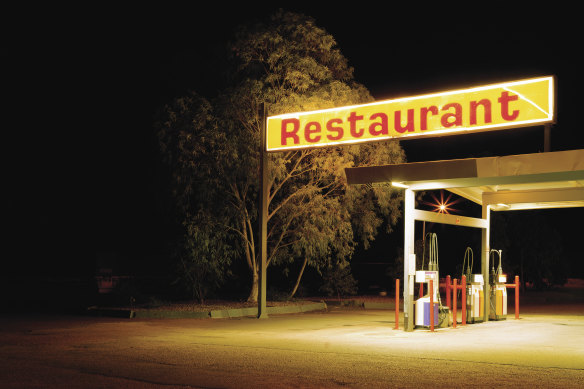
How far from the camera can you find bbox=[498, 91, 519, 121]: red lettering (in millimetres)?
16047

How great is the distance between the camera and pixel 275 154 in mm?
22438

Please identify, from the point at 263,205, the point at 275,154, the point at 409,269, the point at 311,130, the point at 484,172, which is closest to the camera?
the point at 484,172

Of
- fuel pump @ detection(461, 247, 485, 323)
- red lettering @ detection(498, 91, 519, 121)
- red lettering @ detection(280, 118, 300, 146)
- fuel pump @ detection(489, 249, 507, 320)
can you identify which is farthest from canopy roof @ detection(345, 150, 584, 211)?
red lettering @ detection(280, 118, 300, 146)

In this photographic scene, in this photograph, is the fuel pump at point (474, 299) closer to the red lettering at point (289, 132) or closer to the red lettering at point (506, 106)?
the red lettering at point (506, 106)

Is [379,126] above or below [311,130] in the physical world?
below

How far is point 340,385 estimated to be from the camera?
865 centimetres

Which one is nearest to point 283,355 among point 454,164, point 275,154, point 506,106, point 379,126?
point 454,164

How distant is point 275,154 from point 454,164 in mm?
9099

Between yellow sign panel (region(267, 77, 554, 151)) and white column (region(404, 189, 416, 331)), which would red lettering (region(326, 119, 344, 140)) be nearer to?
yellow sign panel (region(267, 77, 554, 151))

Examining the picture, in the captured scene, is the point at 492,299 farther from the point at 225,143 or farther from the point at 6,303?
the point at 6,303

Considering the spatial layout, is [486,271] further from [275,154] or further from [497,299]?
[275,154]

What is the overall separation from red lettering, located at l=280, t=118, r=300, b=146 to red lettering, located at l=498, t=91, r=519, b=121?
5.88 meters

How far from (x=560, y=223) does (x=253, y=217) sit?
2207 inches

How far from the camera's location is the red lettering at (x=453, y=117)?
16734 mm
